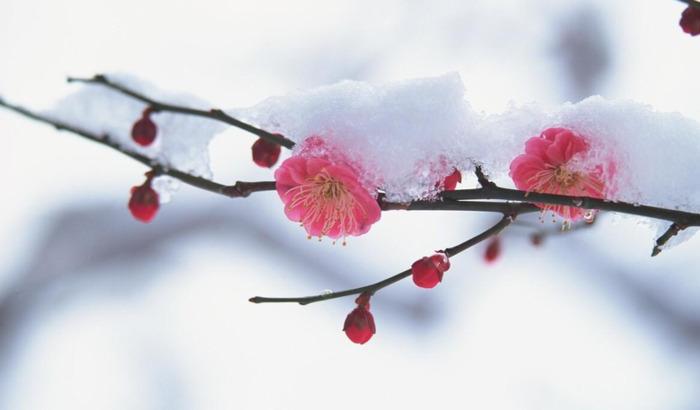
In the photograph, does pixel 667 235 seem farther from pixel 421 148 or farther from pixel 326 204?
pixel 326 204

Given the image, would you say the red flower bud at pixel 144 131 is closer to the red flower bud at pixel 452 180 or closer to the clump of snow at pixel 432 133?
the clump of snow at pixel 432 133

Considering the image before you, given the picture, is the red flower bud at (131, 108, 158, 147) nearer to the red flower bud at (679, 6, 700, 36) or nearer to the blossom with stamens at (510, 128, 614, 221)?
the blossom with stamens at (510, 128, 614, 221)

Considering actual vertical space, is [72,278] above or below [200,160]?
above

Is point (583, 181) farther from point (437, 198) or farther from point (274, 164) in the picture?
point (274, 164)

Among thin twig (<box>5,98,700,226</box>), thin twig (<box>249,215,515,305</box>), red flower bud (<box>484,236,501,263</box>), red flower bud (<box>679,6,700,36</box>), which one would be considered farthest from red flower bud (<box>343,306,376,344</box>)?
red flower bud (<box>484,236,501,263</box>)

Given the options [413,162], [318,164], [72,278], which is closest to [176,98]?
[318,164]

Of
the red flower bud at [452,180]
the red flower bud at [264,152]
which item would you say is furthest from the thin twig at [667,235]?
the red flower bud at [264,152]

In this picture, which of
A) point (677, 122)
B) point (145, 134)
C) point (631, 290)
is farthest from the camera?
point (631, 290)

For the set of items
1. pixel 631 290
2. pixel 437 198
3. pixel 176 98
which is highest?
pixel 631 290
